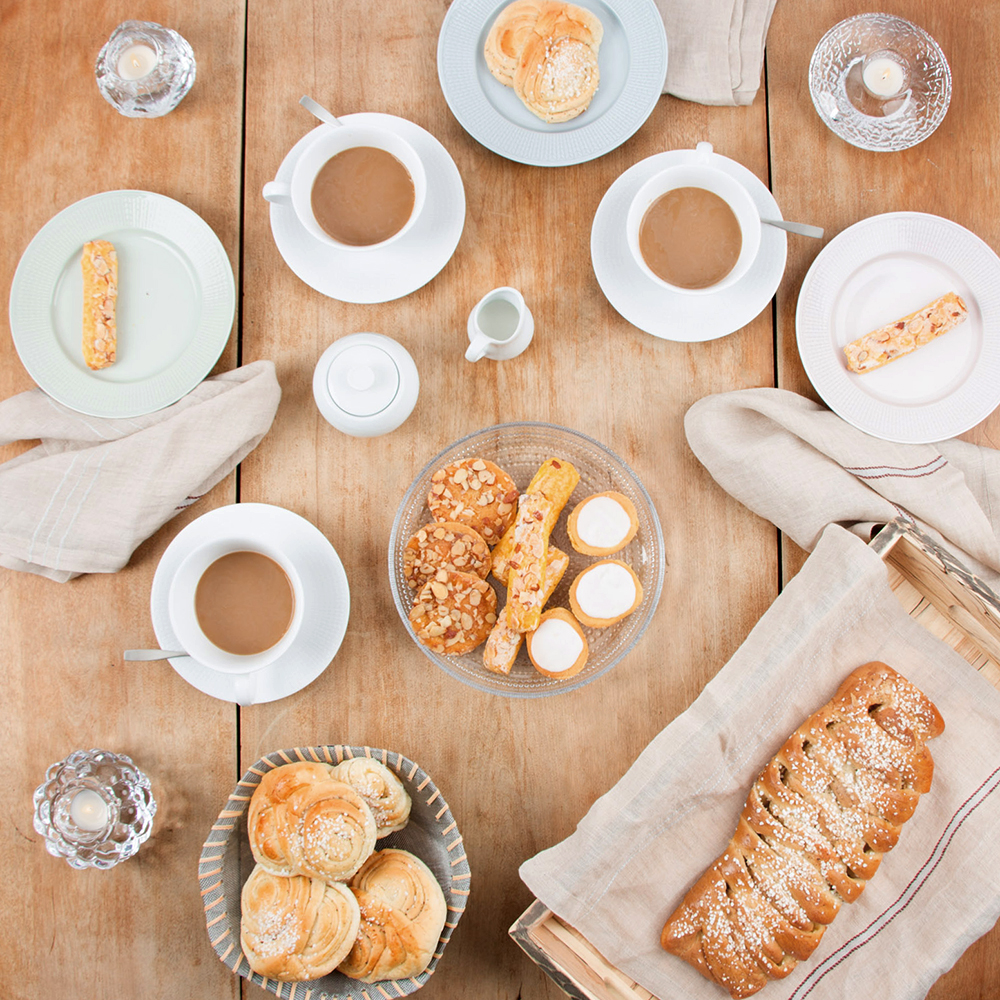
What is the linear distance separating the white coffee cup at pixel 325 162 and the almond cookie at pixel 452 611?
0.60 metres

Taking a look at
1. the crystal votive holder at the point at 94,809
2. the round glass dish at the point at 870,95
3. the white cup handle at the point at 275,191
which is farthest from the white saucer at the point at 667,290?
the crystal votive holder at the point at 94,809

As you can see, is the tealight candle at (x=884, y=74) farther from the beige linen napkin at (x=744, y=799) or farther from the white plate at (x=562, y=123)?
the beige linen napkin at (x=744, y=799)

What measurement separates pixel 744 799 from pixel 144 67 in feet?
5.87

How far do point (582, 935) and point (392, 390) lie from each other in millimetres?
1008

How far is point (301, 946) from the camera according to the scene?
124 centimetres

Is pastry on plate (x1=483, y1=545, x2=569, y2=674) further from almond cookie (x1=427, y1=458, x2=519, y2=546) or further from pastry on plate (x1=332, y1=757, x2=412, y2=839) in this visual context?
pastry on plate (x1=332, y1=757, x2=412, y2=839)

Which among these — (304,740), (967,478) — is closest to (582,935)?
(304,740)

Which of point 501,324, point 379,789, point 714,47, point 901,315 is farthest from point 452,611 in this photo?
point 714,47

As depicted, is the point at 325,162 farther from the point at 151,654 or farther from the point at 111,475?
the point at 151,654

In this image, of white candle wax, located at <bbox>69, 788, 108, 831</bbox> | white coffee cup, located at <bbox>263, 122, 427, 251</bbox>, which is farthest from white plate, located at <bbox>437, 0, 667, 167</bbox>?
white candle wax, located at <bbox>69, 788, 108, 831</bbox>

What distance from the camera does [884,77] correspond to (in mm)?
1567

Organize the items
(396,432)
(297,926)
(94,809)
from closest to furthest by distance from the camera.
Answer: (297,926)
(94,809)
(396,432)

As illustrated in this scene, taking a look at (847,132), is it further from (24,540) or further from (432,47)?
(24,540)

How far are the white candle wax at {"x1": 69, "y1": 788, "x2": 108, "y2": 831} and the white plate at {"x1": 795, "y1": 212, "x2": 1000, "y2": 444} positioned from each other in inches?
60.5
